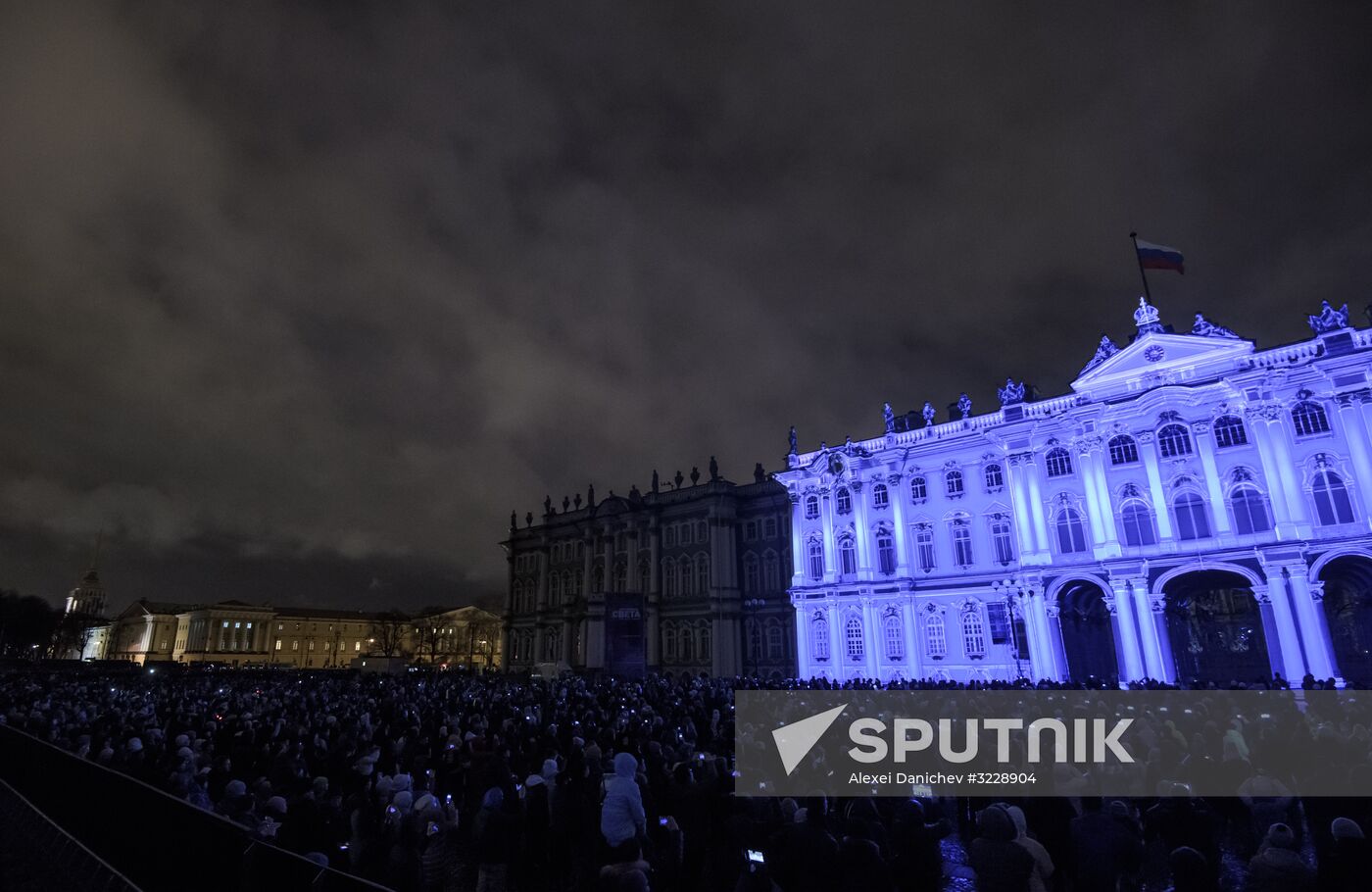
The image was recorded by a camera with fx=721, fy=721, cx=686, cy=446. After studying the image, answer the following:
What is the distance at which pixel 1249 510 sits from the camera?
3300 centimetres

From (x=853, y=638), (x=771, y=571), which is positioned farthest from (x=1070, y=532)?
(x=771, y=571)

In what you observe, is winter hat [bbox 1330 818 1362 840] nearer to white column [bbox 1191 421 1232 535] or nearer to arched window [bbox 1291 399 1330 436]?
white column [bbox 1191 421 1232 535]

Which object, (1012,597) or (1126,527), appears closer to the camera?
(1126,527)

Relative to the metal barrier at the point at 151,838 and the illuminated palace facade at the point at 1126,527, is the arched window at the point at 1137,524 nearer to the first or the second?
the illuminated palace facade at the point at 1126,527

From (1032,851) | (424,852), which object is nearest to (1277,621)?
(1032,851)

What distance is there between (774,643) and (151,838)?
46871 millimetres

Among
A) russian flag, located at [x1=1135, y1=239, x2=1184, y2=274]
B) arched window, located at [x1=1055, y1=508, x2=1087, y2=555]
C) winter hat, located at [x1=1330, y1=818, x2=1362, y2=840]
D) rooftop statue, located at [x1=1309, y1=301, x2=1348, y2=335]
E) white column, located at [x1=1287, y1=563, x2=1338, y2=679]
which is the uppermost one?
russian flag, located at [x1=1135, y1=239, x2=1184, y2=274]

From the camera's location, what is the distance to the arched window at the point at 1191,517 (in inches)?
1332

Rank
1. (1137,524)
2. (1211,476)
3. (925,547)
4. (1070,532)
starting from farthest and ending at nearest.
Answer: (925,547), (1070,532), (1137,524), (1211,476)

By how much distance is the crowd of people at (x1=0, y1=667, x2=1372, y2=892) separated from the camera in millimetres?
6051

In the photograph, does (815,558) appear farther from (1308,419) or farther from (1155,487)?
(1308,419)

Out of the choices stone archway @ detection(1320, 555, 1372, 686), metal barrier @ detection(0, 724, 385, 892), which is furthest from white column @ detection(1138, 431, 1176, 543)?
metal barrier @ detection(0, 724, 385, 892)

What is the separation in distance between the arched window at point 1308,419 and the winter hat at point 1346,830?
34577mm

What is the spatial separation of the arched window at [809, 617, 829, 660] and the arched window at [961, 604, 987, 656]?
8445mm
